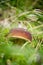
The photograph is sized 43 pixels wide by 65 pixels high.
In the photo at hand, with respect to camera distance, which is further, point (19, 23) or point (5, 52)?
point (19, 23)

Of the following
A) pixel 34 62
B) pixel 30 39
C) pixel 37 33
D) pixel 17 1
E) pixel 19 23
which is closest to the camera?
pixel 34 62

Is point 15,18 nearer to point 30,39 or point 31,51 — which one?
point 30,39

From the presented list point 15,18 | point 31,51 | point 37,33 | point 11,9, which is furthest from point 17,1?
point 31,51

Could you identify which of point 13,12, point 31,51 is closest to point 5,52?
point 31,51

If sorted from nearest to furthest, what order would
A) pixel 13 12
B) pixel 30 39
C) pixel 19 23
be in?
pixel 30 39 < pixel 19 23 < pixel 13 12

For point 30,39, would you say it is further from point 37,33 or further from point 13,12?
point 13,12

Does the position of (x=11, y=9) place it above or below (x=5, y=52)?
below

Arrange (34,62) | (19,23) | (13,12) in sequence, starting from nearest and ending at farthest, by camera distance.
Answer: (34,62), (19,23), (13,12)

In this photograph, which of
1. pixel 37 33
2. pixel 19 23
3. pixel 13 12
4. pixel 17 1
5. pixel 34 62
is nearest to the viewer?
pixel 34 62

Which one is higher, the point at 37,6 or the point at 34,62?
the point at 34,62
